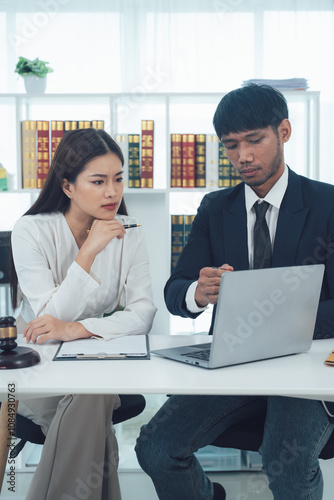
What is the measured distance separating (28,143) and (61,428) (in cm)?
188

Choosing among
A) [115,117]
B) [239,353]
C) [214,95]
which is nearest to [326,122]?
[214,95]

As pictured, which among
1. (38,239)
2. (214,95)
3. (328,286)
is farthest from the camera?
(214,95)

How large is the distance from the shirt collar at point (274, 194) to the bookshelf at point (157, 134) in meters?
1.25

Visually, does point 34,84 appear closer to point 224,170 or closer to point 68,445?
point 224,170

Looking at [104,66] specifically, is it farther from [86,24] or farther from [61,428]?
[61,428]

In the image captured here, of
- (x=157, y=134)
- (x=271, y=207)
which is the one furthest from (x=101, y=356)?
(x=157, y=134)

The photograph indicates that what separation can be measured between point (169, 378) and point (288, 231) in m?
0.70

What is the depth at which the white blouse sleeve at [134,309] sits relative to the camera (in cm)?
140

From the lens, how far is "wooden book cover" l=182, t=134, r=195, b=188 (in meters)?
2.90

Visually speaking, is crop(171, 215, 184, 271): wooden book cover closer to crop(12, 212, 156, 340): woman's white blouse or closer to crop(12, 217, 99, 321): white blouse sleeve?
crop(12, 212, 156, 340): woman's white blouse

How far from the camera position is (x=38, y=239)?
1670 mm

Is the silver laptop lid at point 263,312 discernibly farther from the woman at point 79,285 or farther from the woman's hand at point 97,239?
the woman's hand at point 97,239

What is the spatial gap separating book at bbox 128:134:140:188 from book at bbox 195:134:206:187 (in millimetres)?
311

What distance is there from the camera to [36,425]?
4.71 ft
